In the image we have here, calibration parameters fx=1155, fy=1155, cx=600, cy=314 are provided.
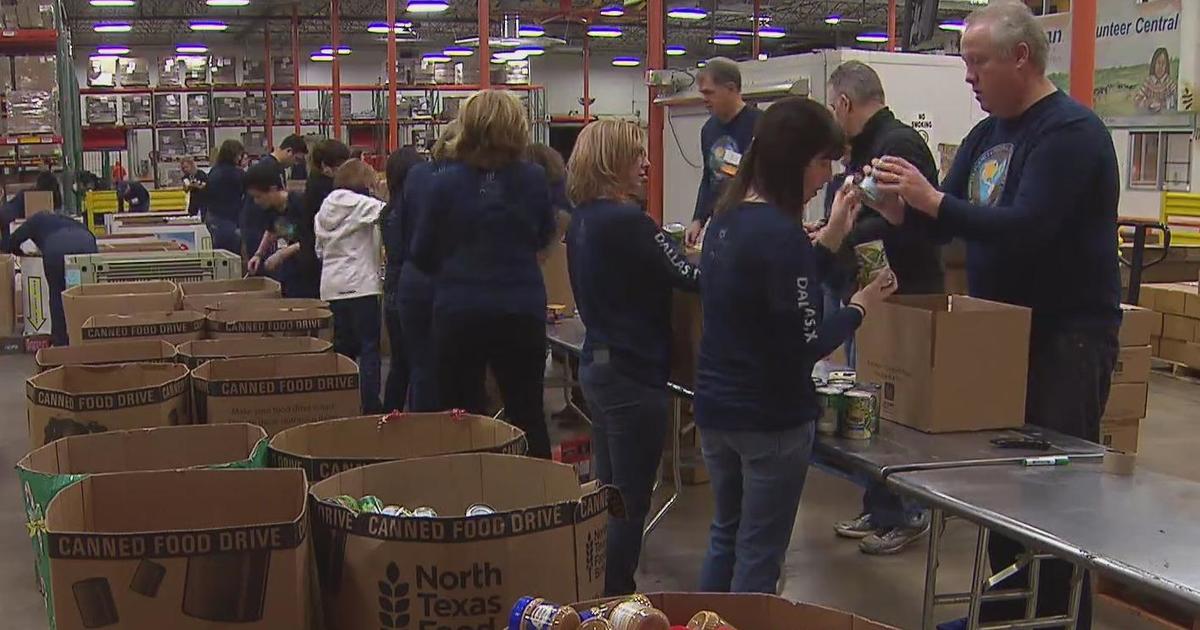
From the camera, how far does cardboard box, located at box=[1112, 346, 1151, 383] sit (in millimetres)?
4637

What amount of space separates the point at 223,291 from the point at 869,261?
3197 mm

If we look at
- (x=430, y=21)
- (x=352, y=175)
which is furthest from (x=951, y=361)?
(x=430, y=21)

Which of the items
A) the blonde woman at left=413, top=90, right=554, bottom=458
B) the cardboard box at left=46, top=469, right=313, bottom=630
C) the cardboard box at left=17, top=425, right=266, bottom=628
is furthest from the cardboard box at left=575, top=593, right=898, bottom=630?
the blonde woman at left=413, top=90, right=554, bottom=458

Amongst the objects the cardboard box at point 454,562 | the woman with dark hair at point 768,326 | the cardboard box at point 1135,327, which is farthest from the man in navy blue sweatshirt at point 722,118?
the cardboard box at point 454,562

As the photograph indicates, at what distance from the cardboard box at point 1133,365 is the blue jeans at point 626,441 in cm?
246

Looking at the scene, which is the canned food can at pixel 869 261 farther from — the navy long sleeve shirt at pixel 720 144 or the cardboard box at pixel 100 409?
the navy long sleeve shirt at pixel 720 144

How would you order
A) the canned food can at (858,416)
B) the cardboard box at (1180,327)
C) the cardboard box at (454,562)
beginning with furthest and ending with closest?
the cardboard box at (1180,327) → the canned food can at (858,416) → the cardboard box at (454,562)

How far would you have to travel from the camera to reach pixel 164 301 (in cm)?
441

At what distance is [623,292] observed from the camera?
9.62ft

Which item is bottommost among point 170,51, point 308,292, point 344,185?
point 308,292

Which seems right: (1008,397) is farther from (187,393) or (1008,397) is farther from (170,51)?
(170,51)

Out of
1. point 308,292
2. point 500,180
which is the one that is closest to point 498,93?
point 500,180

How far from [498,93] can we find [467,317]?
678 millimetres

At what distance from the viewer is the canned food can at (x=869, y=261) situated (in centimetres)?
268
